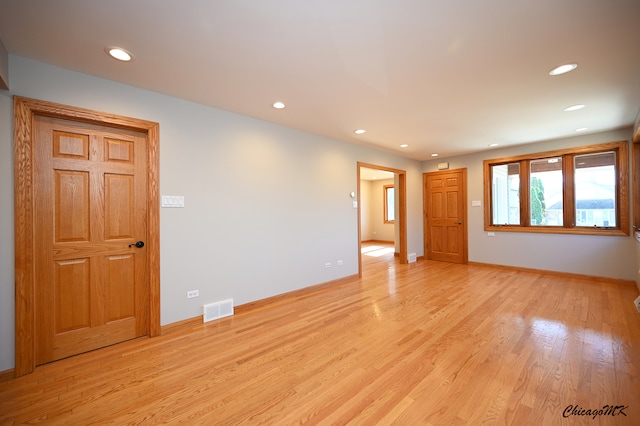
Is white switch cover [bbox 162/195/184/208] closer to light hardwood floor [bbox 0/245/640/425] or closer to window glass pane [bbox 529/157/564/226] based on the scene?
light hardwood floor [bbox 0/245/640/425]

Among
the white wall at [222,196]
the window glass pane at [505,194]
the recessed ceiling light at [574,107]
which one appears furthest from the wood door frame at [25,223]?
the window glass pane at [505,194]

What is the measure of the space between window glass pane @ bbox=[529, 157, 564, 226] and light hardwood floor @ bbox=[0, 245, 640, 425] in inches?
82.4

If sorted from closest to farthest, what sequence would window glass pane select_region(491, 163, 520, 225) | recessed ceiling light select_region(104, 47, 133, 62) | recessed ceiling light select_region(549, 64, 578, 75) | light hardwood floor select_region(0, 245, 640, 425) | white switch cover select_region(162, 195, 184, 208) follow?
light hardwood floor select_region(0, 245, 640, 425) < recessed ceiling light select_region(104, 47, 133, 62) < recessed ceiling light select_region(549, 64, 578, 75) < white switch cover select_region(162, 195, 184, 208) < window glass pane select_region(491, 163, 520, 225)

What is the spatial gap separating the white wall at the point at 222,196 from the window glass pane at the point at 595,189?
14.1 ft

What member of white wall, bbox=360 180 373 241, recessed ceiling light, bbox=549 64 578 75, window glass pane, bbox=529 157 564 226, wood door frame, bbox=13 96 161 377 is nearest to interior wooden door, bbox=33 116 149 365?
wood door frame, bbox=13 96 161 377

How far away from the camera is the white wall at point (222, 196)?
2.24 m

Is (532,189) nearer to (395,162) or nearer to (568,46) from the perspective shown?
(395,162)

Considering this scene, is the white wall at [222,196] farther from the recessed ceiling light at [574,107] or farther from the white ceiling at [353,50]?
the recessed ceiling light at [574,107]

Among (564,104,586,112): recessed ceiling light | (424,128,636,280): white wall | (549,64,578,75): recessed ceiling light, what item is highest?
(564,104,586,112): recessed ceiling light

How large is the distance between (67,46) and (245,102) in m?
1.52

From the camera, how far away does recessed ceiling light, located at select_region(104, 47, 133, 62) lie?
2.09m

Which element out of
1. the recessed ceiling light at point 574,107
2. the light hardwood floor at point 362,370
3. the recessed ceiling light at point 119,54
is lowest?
the light hardwood floor at point 362,370

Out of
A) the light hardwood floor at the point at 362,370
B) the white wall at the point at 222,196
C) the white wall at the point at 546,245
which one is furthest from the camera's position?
the white wall at the point at 546,245

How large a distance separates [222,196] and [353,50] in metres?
2.21
